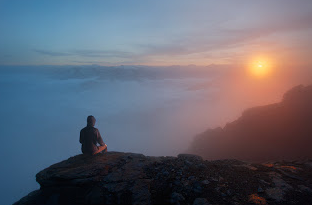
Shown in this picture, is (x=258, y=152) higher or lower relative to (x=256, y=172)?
lower

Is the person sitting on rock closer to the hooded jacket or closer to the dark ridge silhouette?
the hooded jacket

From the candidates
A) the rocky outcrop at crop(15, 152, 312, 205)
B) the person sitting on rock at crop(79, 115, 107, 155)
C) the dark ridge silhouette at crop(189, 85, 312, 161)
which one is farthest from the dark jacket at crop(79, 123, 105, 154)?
the dark ridge silhouette at crop(189, 85, 312, 161)

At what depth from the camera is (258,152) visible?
76.0 ft

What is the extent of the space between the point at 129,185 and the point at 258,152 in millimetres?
22556

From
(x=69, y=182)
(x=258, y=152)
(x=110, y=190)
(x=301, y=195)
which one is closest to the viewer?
(x=301, y=195)

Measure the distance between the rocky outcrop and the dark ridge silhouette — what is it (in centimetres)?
1379

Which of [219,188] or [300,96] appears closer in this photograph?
[219,188]

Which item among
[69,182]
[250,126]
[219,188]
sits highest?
[219,188]

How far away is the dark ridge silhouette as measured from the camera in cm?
1967

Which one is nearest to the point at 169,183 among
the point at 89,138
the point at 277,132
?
the point at 89,138

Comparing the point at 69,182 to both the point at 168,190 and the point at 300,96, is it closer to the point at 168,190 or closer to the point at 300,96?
the point at 168,190

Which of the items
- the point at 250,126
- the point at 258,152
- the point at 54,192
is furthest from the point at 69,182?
the point at 250,126

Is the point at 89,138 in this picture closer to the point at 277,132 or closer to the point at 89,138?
the point at 89,138

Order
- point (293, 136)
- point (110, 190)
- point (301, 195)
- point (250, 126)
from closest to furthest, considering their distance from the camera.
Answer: point (301, 195) → point (110, 190) → point (293, 136) → point (250, 126)
